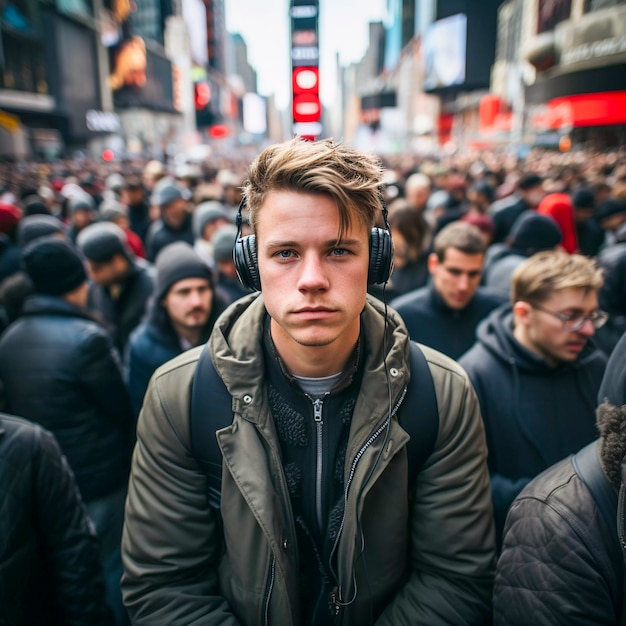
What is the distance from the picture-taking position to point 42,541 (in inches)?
78.1

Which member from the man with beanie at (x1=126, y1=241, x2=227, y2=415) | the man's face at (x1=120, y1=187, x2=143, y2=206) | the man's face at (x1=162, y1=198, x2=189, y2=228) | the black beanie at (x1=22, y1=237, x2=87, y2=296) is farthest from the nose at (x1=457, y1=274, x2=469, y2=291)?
the man's face at (x1=120, y1=187, x2=143, y2=206)

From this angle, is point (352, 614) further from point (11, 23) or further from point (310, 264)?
point (11, 23)

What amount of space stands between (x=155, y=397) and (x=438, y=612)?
3.87 ft

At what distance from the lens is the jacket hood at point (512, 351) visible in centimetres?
273

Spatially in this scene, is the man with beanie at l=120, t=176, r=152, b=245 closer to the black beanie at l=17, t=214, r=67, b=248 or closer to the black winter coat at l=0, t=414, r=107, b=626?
the black beanie at l=17, t=214, r=67, b=248

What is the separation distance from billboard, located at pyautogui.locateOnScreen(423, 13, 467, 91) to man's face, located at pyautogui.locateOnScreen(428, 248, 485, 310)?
1680 inches

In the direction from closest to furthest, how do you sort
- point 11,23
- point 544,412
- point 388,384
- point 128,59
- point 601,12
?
point 388,384 < point 544,412 < point 601,12 < point 11,23 < point 128,59

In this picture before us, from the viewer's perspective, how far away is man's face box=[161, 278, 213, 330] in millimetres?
3574

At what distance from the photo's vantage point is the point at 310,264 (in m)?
1.66

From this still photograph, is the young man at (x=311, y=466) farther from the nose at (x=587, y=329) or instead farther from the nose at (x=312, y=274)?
the nose at (x=587, y=329)

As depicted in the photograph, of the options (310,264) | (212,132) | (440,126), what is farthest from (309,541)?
Result: (212,132)

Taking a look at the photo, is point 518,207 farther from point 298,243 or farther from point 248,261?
point 298,243

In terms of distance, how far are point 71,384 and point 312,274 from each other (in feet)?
6.51

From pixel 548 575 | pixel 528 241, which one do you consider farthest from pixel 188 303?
pixel 528 241
